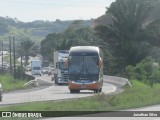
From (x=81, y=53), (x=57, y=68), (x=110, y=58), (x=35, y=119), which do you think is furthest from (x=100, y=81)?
(x=110, y=58)

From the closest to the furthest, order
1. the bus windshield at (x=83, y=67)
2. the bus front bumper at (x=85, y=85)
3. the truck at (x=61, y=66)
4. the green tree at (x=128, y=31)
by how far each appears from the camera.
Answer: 1. the bus front bumper at (x=85, y=85)
2. the bus windshield at (x=83, y=67)
3. the truck at (x=61, y=66)
4. the green tree at (x=128, y=31)

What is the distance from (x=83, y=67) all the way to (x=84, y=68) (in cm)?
11

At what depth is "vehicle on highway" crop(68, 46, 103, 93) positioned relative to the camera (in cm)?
4407

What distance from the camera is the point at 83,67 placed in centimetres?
4425

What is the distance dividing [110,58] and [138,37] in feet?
17.4

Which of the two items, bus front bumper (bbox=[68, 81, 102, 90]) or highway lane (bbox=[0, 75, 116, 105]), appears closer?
highway lane (bbox=[0, 75, 116, 105])

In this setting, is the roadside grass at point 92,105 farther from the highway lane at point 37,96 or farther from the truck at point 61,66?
the truck at point 61,66

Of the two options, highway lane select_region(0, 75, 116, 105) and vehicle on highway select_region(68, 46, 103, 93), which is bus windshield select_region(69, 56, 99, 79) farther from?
highway lane select_region(0, 75, 116, 105)

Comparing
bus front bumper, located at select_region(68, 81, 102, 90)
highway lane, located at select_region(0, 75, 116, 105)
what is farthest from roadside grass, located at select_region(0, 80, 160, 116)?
A: bus front bumper, located at select_region(68, 81, 102, 90)

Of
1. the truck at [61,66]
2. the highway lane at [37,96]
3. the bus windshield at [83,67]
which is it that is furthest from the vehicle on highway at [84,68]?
the truck at [61,66]

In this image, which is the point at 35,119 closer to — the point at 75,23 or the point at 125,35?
the point at 125,35

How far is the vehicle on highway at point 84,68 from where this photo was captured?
44.1 metres

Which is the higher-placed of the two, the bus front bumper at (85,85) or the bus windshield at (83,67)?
the bus windshield at (83,67)

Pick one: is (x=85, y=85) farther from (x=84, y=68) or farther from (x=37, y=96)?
(x=37, y=96)
